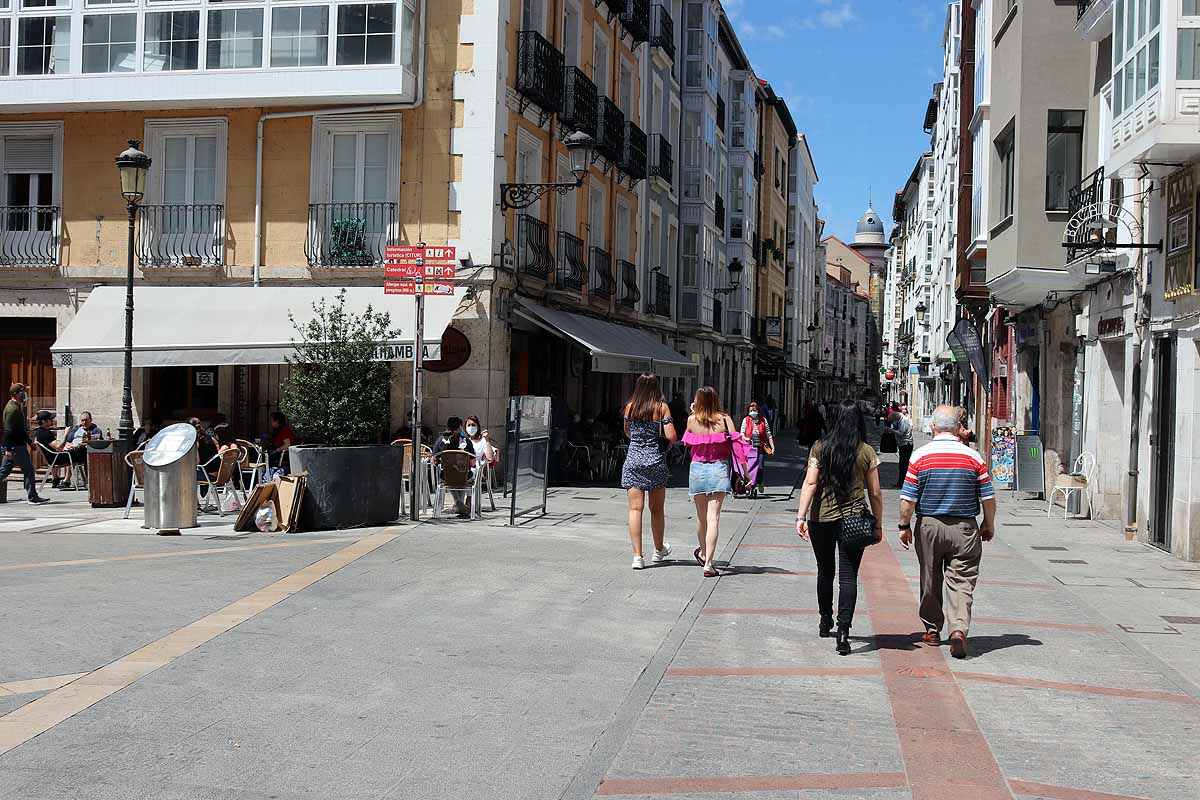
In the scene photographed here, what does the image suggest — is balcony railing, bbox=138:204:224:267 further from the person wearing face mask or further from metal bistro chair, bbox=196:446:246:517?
the person wearing face mask

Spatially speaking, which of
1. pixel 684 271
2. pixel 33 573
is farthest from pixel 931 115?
pixel 33 573

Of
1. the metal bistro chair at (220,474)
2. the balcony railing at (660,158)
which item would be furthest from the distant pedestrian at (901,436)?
the metal bistro chair at (220,474)

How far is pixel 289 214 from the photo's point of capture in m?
20.5

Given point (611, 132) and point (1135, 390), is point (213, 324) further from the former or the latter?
point (1135, 390)

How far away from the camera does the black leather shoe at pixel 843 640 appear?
25.8ft

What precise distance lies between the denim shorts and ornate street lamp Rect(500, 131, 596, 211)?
8.45m

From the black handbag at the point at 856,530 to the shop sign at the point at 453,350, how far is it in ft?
41.1

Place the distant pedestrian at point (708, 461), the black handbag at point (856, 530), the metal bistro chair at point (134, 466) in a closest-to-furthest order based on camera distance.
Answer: the black handbag at point (856, 530) < the distant pedestrian at point (708, 461) < the metal bistro chair at point (134, 466)

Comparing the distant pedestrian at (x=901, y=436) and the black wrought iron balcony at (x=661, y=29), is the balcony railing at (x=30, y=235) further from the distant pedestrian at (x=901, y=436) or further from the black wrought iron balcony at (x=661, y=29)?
the distant pedestrian at (x=901, y=436)

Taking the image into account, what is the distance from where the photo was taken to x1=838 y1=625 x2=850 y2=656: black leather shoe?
7.86 meters

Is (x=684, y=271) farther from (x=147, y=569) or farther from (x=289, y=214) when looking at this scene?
(x=147, y=569)

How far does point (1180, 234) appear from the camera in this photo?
13266 millimetres

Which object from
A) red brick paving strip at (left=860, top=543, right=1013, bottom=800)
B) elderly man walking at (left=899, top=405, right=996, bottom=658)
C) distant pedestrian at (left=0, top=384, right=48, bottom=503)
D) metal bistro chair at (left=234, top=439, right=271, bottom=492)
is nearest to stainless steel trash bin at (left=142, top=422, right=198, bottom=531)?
metal bistro chair at (left=234, top=439, right=271, bottom=492)

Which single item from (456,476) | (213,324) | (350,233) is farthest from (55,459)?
(456,476)
